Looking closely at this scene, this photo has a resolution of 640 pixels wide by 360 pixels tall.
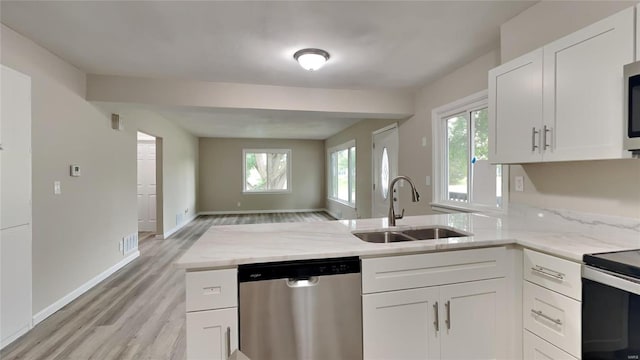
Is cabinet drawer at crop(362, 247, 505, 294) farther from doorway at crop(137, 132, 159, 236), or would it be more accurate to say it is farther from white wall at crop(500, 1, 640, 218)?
doorway at crop(137, 132, 159, 236)

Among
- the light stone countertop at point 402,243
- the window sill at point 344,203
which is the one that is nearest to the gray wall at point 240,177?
the window sill at point 344,203

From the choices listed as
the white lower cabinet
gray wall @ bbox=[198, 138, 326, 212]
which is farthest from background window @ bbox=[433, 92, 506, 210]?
gray wall @ bbox=[198, 138, 326, 212]

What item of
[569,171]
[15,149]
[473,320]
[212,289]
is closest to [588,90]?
[569,171]

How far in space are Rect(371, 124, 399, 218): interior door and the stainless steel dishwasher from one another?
3.13 metres

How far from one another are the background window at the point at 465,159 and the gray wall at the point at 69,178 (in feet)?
12.8

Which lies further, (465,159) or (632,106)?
(465,159)

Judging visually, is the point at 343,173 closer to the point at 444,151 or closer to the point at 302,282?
the point at 444,151

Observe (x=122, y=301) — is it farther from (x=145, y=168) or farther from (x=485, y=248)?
(x=145, y=168)

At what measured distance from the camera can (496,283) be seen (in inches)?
65.2

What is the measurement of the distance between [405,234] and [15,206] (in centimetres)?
292

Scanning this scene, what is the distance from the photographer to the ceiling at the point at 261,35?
6.50ft

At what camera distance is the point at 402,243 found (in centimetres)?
158

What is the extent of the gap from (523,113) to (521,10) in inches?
31.2

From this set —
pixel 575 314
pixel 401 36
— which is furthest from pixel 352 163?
pixel 575 314
